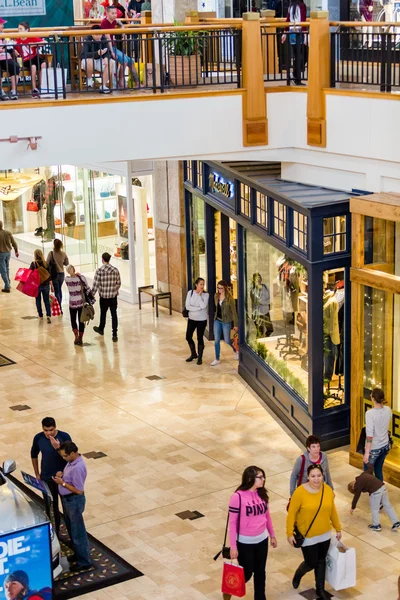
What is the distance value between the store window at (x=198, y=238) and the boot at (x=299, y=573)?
948cm

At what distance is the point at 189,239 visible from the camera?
64.7ft

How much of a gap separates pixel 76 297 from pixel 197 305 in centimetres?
255

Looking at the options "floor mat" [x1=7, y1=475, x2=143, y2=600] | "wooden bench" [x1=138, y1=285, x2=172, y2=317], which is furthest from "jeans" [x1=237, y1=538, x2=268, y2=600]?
"wooden bench" [x1=138, y1=285, x2=172, y2=317]

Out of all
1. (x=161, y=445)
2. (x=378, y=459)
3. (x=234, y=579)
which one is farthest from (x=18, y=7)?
(x=234, y=579)

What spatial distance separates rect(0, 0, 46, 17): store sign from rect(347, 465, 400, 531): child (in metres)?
9.49

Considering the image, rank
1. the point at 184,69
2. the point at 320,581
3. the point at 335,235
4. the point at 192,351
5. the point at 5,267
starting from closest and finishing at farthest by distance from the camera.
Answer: the point at 320,581
the point at 335,235
the point at 184,69
the point at 192,351
the point at 5,267

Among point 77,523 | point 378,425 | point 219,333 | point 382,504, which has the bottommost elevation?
point 382,504

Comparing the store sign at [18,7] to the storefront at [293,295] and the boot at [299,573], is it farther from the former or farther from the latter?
the boot at [299,573]

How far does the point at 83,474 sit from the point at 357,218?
4.55 metres

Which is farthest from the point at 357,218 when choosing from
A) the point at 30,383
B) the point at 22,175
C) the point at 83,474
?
the point at 22,175

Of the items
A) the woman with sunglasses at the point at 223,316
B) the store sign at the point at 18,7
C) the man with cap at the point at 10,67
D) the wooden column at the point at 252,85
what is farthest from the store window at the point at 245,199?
the store sign at the point at 18,7

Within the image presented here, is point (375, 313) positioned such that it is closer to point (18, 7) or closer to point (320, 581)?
point (320, 581)

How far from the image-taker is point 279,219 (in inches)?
557

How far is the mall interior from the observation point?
10.7m
